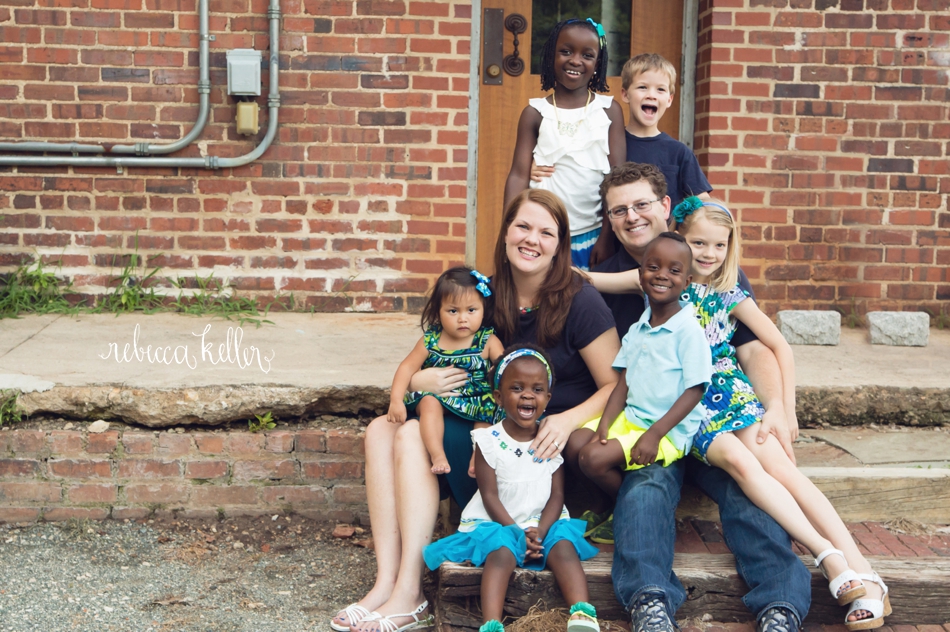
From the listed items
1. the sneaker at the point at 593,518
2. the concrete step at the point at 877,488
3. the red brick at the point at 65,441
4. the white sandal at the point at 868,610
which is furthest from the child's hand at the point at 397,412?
the white sandal at the point at 868,610

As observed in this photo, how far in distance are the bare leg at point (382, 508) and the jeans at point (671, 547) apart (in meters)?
0.67

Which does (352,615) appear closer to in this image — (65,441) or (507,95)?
(65,441)

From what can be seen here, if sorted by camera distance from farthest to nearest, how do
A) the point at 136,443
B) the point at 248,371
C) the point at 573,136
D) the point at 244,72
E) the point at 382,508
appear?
the point at 244,72, the point at 248,371, the point at 136,443, the point at 573,136, the point at 382,508

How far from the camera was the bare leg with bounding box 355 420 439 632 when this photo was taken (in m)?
2.69

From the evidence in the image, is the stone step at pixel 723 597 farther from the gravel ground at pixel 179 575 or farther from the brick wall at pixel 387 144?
the brick wall at pixel 387 144

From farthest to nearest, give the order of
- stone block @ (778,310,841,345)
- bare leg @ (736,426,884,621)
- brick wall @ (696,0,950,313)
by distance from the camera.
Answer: brick wall @ (696,0,950,313) → stone block @ (778,310,841,345) → bare leg @ (736,426,884,621)

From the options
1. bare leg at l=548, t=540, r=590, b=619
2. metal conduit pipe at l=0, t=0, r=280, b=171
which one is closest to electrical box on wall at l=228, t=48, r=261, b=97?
metal conduit pipe at l=0, t=0, r=280, b=171

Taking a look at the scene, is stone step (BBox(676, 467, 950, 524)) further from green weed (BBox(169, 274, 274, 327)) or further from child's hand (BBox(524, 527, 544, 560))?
green weed (BBox(169, 274, 274, 327))

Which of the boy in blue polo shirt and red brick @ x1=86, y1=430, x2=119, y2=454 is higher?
the boy in blue polo shirt

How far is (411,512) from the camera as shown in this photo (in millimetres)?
2750

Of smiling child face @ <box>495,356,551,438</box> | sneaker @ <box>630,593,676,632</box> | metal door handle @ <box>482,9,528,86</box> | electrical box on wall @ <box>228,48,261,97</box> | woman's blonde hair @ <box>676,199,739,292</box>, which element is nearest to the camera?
sneaker @ <box>630,593,676,632</box>

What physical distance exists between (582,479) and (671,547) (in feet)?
1.31

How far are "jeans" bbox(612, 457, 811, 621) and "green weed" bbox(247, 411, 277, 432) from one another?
145 centimetres

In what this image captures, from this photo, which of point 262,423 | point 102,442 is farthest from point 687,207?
point 102,442
